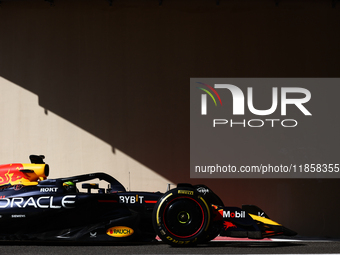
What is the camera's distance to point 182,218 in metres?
6.18

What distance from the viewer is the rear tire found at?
611 cm

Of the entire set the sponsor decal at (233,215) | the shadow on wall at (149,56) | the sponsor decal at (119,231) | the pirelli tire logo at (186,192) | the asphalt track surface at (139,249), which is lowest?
the asphalt track surface at (139,249)

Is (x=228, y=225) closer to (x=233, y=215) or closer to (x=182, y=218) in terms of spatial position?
(x=233, y=215)

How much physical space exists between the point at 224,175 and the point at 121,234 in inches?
169

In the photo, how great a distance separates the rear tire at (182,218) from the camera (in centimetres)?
611

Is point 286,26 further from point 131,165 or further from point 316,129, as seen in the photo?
point 131,165

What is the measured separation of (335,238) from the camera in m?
9.99

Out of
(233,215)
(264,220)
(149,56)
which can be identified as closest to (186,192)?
(233,215)

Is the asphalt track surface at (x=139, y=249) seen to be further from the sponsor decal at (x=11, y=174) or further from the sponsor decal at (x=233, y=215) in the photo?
the sponsor decal at (x=11, y=174)

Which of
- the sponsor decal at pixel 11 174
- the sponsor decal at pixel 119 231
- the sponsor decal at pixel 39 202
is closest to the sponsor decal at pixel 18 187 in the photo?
the sponsor decal at pixel 39 202

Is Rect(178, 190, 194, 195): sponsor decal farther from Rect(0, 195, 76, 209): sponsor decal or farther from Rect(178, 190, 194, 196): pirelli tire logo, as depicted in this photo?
Rect(0, 195, 76, 209): sponsor decal

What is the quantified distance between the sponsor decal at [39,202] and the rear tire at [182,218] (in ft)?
4.11

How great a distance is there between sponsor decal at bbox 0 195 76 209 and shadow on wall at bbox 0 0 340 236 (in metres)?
3.91

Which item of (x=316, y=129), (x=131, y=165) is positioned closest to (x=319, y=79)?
(x=316, y=129)
